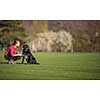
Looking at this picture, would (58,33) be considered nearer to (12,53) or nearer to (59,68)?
(59,68)

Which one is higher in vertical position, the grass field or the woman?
the woman

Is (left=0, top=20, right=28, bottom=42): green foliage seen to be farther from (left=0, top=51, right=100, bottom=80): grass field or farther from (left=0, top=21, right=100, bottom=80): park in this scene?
(left=0, top=51, right=100, bottom=80): grass field

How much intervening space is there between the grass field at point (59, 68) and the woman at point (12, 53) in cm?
12

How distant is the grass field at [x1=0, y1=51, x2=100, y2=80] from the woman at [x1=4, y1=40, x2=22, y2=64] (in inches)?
4.8

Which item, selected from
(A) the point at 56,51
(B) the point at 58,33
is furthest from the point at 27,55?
(B) the point at 58,33

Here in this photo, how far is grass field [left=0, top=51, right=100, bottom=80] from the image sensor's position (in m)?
4.99

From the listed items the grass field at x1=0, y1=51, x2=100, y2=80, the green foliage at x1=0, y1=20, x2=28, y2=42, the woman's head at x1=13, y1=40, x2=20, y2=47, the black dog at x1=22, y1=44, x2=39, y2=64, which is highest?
the green foliage at x1=0, y1=20, x2=28, y2=42

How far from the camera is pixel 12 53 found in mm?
5059

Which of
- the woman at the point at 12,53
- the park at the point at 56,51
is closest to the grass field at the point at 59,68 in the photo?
the park at the point at 56,51

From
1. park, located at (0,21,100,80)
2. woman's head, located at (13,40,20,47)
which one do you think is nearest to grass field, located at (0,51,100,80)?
park, located at (0,21,100,80)

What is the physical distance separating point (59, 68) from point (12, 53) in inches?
26.3
